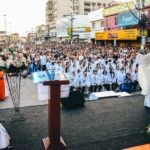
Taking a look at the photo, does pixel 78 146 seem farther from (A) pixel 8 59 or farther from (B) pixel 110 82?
(B) pixel 110 82

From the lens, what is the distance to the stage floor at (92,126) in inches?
197

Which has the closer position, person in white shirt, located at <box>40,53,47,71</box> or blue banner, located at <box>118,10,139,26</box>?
person in white shirt, located at <box>40,53,47,71</box>

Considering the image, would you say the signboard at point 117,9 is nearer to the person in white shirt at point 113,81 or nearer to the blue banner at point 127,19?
the blue banner at point 127,19

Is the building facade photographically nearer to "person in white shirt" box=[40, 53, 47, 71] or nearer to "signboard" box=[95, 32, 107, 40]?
"signboard" box=[95, 32, 107, 40]

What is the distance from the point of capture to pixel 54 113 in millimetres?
4445

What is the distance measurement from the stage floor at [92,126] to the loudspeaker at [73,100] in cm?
20

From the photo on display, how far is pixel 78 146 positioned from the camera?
4883 mm

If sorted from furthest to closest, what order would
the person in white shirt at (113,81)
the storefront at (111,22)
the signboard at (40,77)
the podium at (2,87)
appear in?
the storefront at (111,22), the person in white shirt at (113,81), the podium at (2,87), the signboard at (40,77)

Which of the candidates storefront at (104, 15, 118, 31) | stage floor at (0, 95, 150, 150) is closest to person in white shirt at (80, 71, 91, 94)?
stage floor at (0, 95, 150, 150)

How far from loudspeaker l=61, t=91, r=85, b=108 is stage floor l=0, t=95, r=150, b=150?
0.67ft

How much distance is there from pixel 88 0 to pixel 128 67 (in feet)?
265

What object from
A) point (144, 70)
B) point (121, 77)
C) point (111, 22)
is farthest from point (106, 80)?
point (111, 22)

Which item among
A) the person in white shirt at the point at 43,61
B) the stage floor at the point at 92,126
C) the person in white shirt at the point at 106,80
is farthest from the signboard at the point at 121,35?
the stage floor at the point at 92,126

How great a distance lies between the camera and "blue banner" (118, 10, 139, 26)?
26556mm
